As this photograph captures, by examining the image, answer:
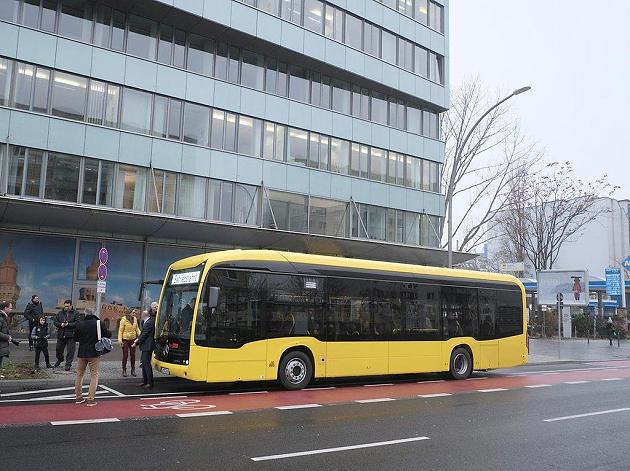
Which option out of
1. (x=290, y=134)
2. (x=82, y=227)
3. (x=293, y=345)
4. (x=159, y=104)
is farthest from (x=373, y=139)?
(x=293, y=345)

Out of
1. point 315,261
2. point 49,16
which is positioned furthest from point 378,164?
point 315,261

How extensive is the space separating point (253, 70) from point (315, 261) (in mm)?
16467

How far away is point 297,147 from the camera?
28.3m

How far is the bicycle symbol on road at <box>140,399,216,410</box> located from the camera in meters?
10.1

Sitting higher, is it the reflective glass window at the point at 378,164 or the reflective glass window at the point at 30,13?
the reflective glass window at the point at 30,13

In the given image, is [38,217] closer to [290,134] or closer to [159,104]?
[159,104]

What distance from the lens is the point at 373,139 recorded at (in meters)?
31.5

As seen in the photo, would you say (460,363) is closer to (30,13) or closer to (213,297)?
(213,297)

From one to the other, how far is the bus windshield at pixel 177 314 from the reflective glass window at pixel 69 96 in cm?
1251

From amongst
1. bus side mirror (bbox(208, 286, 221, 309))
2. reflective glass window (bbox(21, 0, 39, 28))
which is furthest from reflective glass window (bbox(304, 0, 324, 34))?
bus side mirror (bbox(208, 286, 221, 309))

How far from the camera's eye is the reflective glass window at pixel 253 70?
27.1 m

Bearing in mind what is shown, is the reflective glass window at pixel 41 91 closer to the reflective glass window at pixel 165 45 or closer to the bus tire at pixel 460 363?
the reflective glass window at pixel 165 45

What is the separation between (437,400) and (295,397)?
2973mm

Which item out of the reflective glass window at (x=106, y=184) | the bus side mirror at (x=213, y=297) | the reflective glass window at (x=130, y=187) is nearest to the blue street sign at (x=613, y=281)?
the reflective glass window at (x=130, y=187)
